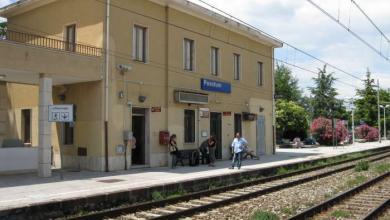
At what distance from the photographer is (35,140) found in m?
23.0

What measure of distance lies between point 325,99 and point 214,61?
4926 cm

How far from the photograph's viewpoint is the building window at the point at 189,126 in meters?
24.5

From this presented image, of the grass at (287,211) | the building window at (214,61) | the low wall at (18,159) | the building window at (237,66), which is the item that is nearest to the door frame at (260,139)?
the building window at (237,66)

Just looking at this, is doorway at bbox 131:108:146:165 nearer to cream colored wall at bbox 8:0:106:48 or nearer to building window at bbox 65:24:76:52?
cream colored wall at bbox 8:0:106:48

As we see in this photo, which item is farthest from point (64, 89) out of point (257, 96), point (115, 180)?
point (257, 96)

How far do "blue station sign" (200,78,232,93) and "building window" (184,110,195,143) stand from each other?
1.53 metres

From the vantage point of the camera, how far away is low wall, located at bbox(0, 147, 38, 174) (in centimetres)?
1827

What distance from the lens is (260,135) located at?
31859mm

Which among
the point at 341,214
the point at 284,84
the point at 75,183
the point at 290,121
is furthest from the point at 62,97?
the point at 284,84

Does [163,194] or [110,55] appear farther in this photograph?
[110,55]

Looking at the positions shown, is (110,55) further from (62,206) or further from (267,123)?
(267,123)

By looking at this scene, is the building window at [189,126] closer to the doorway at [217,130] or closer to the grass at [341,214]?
the doorway at [217,130]

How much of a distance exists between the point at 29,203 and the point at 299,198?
7550mm

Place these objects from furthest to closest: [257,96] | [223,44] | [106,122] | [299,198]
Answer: [257,96] → [223,44] → [106,122] → [299,198]
